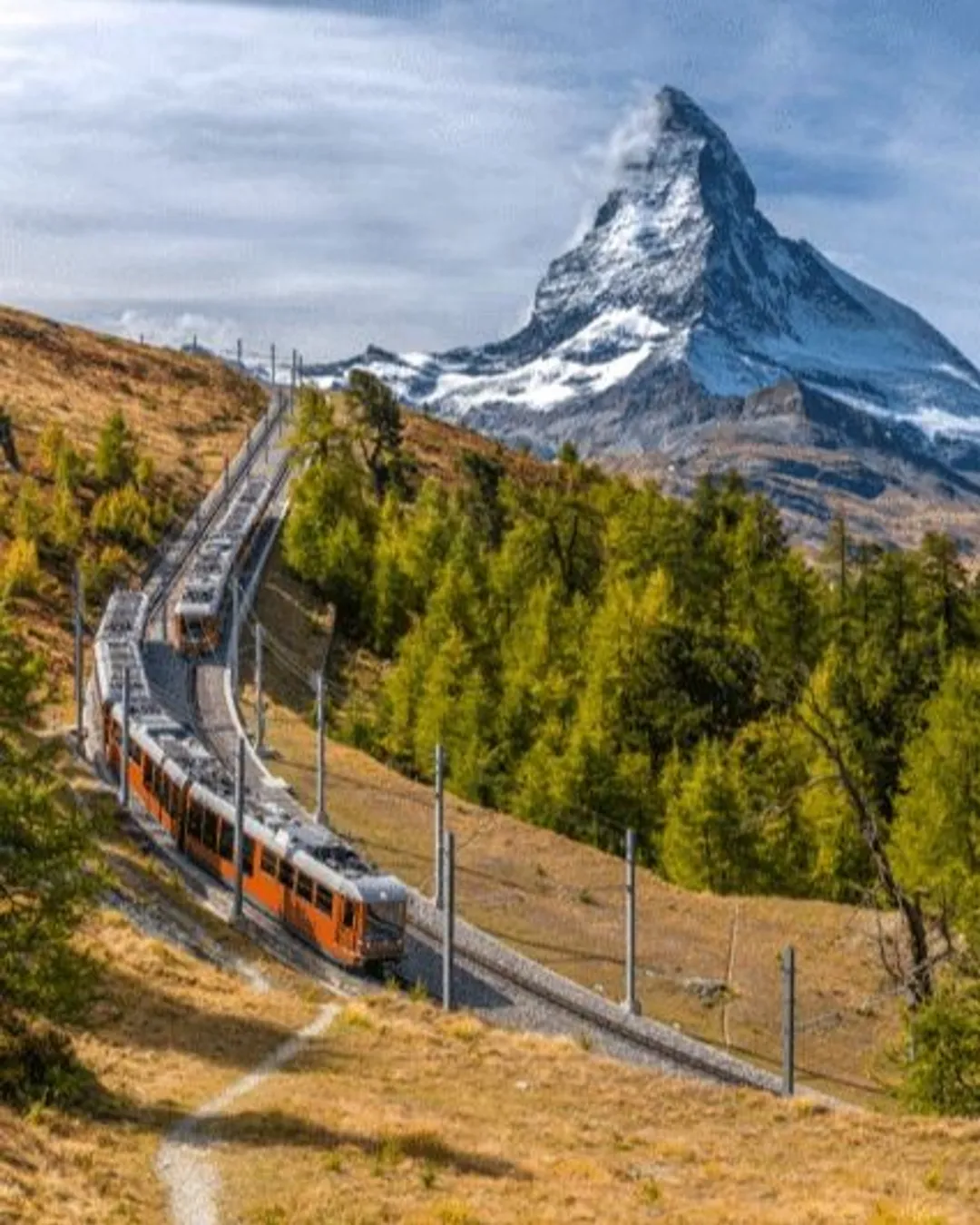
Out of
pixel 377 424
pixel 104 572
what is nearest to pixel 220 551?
pixel 104 572

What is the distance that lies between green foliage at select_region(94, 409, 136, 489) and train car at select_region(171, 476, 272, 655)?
24.4 feet

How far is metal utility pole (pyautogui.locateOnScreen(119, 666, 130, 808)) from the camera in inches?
2368

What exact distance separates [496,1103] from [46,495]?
Result: 259 feet

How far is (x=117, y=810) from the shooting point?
196 feet

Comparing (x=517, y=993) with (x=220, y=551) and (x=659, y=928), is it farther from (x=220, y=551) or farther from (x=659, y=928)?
(x=220, y=551)

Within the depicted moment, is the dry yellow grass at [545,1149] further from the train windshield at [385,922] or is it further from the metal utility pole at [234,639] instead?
the metal utility pole at [234,639]

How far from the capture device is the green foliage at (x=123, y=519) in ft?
338

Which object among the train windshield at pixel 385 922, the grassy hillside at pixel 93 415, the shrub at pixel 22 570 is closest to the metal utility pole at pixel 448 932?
the train windshield at pixel 385 922

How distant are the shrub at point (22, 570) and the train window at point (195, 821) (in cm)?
3375

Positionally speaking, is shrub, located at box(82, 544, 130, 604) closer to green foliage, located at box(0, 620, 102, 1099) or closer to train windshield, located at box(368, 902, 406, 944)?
train windshield, located at box(368, 902, 406, 944)

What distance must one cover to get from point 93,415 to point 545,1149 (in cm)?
11526

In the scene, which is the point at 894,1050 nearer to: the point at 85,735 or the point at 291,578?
the point at 85,735

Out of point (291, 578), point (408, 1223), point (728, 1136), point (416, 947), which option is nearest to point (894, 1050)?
point (728, 1136)

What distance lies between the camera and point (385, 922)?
4581cm
